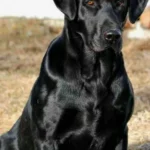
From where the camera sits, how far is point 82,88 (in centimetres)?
377

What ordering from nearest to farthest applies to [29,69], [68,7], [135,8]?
[68,7] < [135,8] < [29,69]

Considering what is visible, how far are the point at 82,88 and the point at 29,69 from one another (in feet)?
20.5

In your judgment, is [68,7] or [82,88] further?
[82,88]

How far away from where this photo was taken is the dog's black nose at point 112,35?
345 cm

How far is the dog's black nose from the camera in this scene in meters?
3.45

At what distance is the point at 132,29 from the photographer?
16234 millimetres

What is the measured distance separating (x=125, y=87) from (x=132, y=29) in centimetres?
1256

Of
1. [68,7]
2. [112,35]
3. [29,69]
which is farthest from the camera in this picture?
[29,69]

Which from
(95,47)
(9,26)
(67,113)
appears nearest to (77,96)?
(67,113)

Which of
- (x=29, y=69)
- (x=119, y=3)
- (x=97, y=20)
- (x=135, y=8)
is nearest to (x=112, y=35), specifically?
(x=97, y=20)

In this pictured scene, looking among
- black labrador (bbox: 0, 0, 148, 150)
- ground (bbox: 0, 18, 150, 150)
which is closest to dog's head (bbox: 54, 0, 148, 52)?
black labrador (bbox: 0, 0, 148, 150)

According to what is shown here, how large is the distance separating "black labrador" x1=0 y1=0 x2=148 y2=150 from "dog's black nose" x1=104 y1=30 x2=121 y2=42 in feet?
0.23

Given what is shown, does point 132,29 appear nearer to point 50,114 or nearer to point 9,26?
point 9,26

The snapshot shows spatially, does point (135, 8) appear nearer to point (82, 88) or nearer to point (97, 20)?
point (97, 20)
